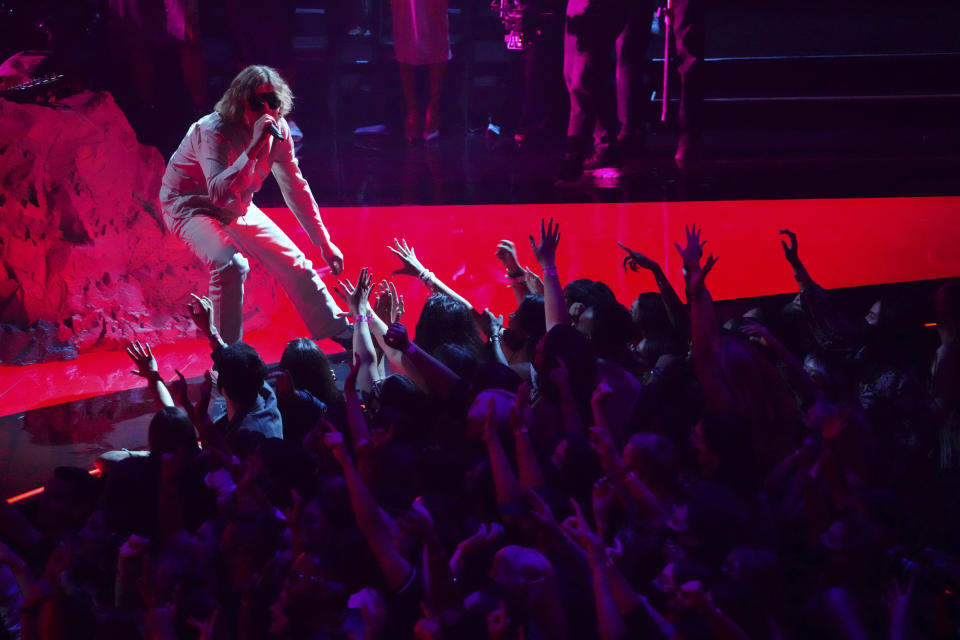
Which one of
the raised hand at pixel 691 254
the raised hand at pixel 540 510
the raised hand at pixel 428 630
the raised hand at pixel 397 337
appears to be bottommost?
the raised hand at pixel 428 630

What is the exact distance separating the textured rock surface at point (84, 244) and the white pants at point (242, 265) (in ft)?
2.98

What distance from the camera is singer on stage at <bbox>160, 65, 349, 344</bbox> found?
3.88m

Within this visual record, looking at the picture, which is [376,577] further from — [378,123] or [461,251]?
[378,123]

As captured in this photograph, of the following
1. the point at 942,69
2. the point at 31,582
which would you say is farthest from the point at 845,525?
the point at 942,69

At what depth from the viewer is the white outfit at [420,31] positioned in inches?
273

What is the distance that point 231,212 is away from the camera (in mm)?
4066

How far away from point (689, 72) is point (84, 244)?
14.1 ft

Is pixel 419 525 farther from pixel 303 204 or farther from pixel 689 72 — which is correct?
pixel 689 72

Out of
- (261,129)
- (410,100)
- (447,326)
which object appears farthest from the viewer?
(410,100)

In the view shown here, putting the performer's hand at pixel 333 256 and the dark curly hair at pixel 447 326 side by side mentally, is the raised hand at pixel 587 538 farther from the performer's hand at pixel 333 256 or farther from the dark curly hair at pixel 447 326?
the performer's hand at pixel 333 256

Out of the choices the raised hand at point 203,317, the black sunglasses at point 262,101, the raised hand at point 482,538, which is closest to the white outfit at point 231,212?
the black sunglasses at point 262,101

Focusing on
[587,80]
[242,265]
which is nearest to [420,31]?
[587,80]

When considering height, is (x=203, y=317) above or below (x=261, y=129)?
below

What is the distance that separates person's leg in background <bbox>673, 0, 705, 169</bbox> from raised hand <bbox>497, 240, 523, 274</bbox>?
3.45m
